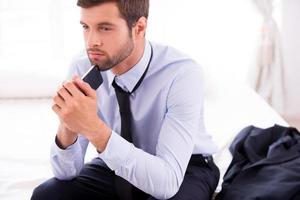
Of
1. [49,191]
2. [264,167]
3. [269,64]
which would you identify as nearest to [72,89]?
[49,191]

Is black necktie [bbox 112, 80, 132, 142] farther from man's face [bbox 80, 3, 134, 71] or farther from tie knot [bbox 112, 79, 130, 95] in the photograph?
man's face [bbox 80, 3, 134, 71]

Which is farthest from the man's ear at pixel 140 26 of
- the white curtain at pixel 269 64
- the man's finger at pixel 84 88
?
the white curtain at pixel 269 64

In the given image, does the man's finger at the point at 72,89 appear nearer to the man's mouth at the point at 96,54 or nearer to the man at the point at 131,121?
the man at the point at 131,121

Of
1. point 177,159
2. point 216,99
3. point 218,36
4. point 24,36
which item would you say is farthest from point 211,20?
point 177,159

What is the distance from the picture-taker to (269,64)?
2.67 meters

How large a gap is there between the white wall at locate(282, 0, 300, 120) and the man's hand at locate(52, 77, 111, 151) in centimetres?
206

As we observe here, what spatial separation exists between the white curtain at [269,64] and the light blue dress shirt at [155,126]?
5.00 feet

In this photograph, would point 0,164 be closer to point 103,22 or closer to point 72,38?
point 103,22

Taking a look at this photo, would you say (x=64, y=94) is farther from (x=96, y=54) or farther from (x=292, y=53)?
(x=292, y=53)

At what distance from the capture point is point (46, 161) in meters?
1.48

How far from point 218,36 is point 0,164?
1753 millimetres

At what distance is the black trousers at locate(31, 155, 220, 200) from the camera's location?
1079mm

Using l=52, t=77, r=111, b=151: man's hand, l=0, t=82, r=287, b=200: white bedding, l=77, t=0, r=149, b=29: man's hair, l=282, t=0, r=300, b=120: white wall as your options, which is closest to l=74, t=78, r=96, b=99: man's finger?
l=52, t=77, r=111, b=151: man's hand

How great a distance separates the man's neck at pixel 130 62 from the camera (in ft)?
3.78
